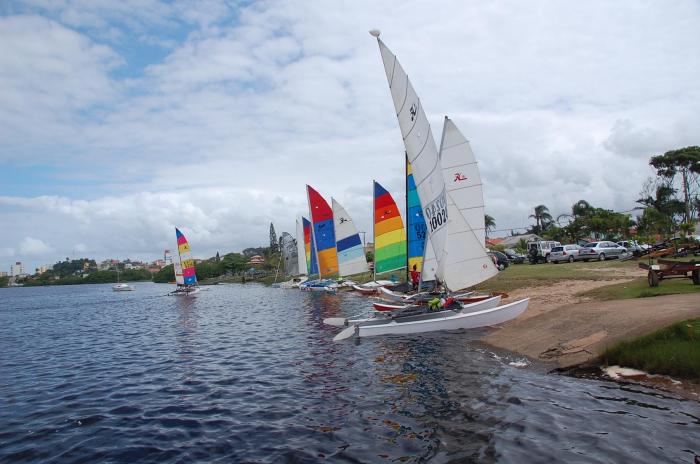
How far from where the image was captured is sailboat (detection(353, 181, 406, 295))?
1273 inches

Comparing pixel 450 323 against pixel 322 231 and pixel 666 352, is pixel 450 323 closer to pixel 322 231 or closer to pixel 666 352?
pixel 666 352

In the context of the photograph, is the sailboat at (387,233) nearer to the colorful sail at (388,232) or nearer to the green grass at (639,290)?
the colorful sail at (388,232)

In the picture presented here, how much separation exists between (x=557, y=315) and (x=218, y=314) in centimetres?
2562

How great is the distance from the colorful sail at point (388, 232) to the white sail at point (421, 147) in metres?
14.1

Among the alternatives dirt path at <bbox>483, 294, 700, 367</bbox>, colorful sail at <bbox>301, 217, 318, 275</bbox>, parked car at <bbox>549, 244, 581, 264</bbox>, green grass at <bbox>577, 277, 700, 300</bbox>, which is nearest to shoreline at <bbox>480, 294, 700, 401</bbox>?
dirt path at <bbox>483, 294, 700, 367</bbox>

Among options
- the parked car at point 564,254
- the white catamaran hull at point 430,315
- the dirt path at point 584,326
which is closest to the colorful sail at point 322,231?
the parked car at point 564,254

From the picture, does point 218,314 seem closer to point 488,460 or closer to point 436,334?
point 436,334

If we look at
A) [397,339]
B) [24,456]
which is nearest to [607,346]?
[397,339]

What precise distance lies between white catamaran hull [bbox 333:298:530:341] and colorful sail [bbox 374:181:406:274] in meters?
14.1

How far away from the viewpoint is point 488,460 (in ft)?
23.9

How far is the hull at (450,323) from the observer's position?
723 inches

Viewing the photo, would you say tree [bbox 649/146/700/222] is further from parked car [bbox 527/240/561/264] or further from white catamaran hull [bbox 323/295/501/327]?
white catamaran hull [bbox 323/295/501/327]

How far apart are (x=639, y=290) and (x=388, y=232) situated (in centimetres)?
1697

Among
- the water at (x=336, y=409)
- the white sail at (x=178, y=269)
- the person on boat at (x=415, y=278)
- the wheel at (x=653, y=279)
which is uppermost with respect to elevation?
the white sail at (x=178, y=269)
